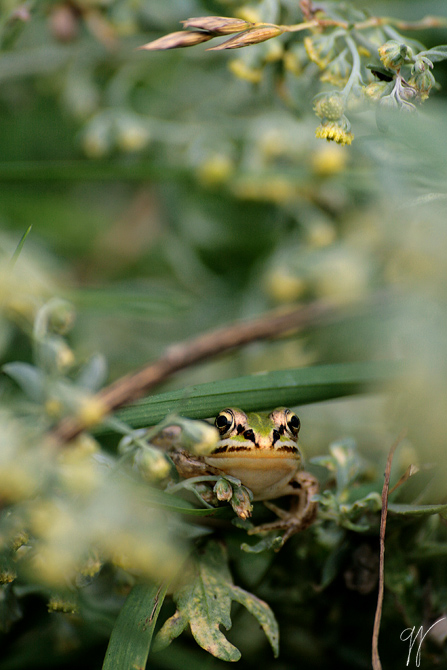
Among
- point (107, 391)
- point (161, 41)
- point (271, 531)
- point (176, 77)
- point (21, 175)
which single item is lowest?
point (271, 531)

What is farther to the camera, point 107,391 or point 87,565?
point 107,391

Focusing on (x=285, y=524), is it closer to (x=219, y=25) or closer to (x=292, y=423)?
(x=292, y=423)

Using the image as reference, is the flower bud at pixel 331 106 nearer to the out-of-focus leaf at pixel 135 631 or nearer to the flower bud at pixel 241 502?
the flower bud at pixel 241 502

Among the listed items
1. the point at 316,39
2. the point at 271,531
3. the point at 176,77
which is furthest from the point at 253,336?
the point at 176,77

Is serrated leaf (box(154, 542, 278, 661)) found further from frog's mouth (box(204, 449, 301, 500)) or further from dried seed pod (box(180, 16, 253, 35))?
dried seed pod (box(180, 16, 253, 35))

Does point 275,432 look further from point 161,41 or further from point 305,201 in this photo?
point 305,201

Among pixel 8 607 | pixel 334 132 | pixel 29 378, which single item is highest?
pixel 334 132

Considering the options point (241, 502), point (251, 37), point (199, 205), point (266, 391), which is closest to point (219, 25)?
point (251, 37)
